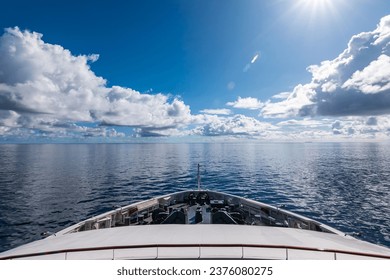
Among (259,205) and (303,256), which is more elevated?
(303,256)

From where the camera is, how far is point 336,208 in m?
30.3

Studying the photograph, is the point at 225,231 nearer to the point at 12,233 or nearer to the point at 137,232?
the point at 137,232

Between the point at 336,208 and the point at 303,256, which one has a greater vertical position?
the point at 303,256

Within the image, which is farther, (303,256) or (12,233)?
(12,233)

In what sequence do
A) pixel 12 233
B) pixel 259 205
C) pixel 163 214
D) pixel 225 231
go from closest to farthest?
pixel 225 231 → pixel 163 214 → pixel 259 205 → pixel 12 233

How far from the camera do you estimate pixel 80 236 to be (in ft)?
25.3

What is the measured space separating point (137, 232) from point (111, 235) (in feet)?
3.02

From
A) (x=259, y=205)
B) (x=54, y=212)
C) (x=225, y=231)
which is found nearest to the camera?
(x=225, y=231)

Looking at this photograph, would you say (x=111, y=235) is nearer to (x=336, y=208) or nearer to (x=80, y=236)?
(x=80, y=236)
